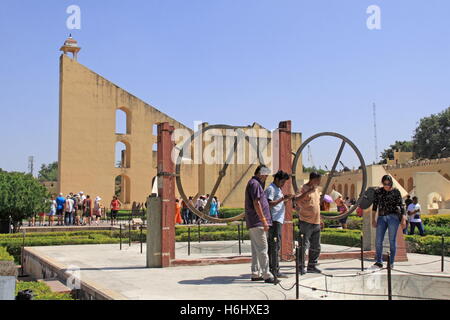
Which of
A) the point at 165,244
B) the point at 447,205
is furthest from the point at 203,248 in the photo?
the point at 447,205

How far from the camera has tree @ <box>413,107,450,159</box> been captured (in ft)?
150

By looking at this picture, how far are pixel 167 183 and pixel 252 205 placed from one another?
1.91 m

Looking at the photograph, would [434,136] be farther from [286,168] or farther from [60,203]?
[286,168]

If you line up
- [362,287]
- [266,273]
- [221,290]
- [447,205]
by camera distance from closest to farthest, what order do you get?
[221,290] → [266,273] → [362,287] → [447,205]


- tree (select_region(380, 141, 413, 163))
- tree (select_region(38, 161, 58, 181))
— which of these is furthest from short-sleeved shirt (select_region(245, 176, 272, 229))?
tree (select_region(38, 161, 58, 181))

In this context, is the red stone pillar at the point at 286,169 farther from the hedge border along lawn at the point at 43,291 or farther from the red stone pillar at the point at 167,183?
the hedge border along lawn at the point at 43,291

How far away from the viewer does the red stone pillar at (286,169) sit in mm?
8289

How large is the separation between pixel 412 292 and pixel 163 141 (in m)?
4.04

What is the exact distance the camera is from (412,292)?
711 cm

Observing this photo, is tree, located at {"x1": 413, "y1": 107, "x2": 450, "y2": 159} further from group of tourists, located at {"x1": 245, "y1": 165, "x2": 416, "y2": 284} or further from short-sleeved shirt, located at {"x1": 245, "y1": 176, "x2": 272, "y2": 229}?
short-sleeved shirt, located at {"x1": 245, "y1": 176, "x2": 272, "y2": 229}

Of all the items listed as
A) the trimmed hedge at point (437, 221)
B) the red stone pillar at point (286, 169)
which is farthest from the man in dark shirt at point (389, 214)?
the trimmed hedge at point (437, 221)

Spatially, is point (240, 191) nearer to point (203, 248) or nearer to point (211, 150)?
point (211, 150)

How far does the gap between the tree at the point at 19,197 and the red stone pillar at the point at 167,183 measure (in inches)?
350

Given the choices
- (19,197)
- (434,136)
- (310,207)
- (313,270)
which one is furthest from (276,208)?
(434,136)
